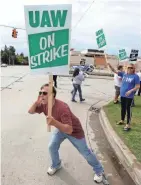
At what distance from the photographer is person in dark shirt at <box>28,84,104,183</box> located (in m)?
4.30

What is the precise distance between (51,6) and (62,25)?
27cm

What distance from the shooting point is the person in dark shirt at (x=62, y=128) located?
4301 millimetres

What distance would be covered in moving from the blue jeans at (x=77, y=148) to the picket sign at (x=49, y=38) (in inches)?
39.0

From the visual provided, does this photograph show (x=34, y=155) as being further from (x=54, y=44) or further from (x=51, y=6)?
(x=51, y=6)

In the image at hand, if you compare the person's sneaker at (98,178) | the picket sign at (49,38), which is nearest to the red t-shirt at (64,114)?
the picket sign at (49,38)

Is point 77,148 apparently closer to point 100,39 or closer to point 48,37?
point 48,37

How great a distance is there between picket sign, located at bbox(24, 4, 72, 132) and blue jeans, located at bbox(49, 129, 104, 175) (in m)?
0.99

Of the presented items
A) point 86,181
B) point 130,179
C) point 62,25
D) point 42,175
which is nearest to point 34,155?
point 42,175

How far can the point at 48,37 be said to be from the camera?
4.11 m

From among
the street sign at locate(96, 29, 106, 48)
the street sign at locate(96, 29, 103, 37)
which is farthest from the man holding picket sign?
the street sign at locate(96, 29, 103, 37)

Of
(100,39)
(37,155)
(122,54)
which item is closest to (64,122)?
(37,155)

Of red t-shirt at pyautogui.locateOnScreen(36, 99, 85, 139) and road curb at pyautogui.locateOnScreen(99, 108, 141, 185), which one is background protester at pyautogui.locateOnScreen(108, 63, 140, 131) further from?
red t-shirt at pyautogui.locateOnScreen(36, 99, 85, 139)

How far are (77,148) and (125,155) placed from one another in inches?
65.2

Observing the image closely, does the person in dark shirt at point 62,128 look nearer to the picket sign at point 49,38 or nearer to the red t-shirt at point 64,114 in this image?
the red t-shirt at point 64,114
